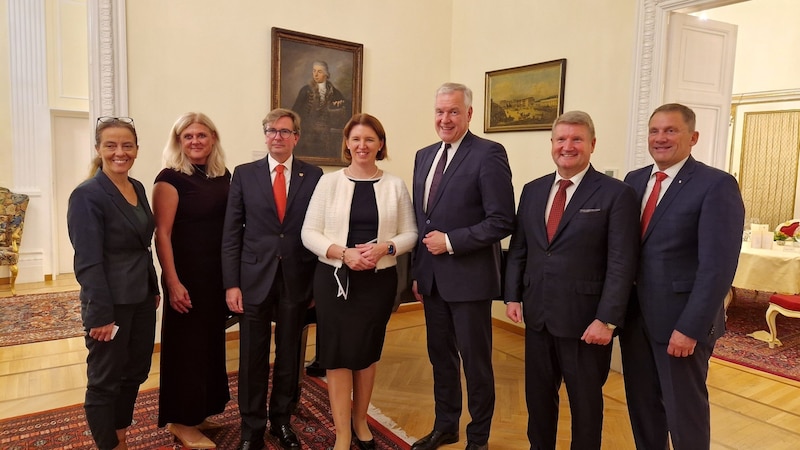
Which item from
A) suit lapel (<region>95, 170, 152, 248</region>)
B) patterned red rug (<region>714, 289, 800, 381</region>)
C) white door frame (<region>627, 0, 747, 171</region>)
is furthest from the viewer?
patterned red rug (<region>714, 289, 800, 381</region>)

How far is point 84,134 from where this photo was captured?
762cm

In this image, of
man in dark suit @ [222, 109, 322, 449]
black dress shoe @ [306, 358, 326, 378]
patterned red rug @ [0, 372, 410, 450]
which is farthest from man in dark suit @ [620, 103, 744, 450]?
black dress shoe @ [306, 358, 326, 378]

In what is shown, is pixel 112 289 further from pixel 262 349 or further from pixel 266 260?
pixel 262 349

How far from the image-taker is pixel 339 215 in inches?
99.4

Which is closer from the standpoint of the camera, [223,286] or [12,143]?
[223,286]

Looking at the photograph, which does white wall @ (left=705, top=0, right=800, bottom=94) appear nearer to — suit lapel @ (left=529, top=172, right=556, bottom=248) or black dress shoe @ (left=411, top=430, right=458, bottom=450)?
suit lapel @ (left=529, top=172, right=556, bottom=248)

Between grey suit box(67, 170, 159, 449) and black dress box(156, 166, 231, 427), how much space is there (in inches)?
7.6

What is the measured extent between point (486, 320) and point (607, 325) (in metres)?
0.68

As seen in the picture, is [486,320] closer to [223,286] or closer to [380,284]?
[380,284]

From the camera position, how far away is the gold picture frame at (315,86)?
4.84 meters

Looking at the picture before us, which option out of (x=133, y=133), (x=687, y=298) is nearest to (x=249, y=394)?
(x=133, y=133)

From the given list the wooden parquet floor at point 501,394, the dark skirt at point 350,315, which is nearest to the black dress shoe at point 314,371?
the wooden parquet floor at point 501,394

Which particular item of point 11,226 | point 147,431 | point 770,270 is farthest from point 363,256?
point 11,226

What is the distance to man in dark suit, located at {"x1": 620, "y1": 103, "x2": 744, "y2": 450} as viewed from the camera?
6.70 ft
